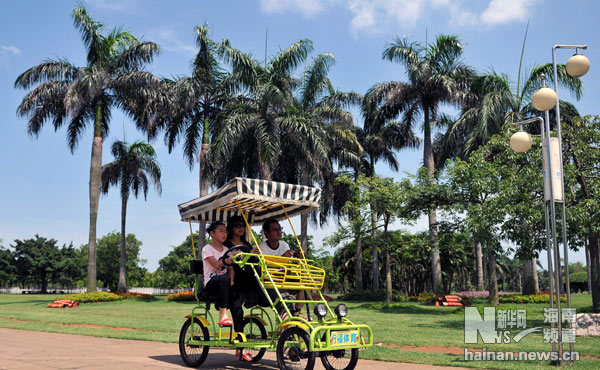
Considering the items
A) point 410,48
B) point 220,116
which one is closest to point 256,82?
point 220,116

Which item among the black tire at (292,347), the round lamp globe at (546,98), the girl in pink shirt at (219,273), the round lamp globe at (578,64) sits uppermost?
the round lamp globe at (578,64)

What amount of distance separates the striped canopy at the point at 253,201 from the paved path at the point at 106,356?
7.58 ft

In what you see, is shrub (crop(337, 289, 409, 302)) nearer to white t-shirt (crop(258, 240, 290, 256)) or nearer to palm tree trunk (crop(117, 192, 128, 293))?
palm tree trunk (crop(117, 192, 128, 293))

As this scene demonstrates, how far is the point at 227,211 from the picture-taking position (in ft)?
30.4

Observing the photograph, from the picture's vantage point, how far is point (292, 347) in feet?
21.7

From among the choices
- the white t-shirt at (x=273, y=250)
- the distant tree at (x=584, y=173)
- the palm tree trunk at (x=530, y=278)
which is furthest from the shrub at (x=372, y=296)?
the white t-shirt at (x=273, y=250)

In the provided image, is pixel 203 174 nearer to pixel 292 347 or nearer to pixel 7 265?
pixel 292 347

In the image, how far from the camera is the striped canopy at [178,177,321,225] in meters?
7.70

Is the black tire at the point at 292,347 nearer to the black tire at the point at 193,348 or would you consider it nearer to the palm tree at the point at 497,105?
the black tire at the point at 193,348

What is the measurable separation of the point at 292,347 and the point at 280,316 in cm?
66

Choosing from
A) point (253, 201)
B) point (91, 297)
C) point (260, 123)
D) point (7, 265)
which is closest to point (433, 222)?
point (260, 123)

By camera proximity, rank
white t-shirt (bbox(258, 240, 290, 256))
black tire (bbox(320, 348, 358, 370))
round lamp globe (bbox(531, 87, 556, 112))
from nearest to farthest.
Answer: black tire (bbox(320, 348, 358, 370))
white t-shirt (bbox(258, 240, 290, 256))
round lamp globe (bbox(531, 87, 556, 112))

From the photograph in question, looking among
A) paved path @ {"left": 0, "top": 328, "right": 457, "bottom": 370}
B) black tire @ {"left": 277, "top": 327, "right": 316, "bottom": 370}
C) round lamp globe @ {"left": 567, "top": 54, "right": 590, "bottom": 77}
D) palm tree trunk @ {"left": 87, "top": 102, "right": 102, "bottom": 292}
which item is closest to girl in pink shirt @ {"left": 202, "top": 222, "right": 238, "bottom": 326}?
paved path @ {"left": 0, "top": 328, "right": 457, "bottom": 370}

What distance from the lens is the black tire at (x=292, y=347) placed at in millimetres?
6499
